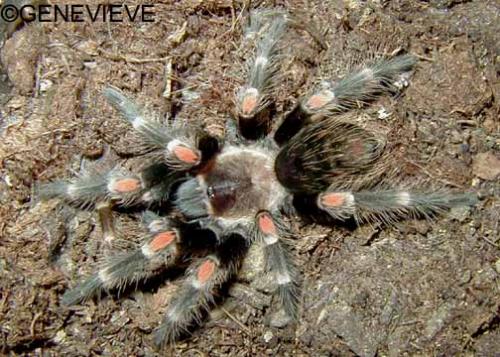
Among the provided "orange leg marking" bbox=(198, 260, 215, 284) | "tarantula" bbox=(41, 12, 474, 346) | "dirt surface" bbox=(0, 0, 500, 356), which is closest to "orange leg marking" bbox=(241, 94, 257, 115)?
"tarantula" bbox=(41, 12, 474, 346)

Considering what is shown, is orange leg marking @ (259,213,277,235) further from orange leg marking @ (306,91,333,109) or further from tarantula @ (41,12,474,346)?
orange leg marking @ (306,91,333,109)

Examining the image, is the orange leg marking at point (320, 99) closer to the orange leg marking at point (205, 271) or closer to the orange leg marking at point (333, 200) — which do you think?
the orange leg marking at point (333, 200)

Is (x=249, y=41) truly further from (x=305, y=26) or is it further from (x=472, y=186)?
(x=472, y=186)

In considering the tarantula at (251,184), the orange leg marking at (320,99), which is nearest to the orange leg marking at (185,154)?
the tarantula at (251,184)

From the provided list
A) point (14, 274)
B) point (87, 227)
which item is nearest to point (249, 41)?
point (87, 227)

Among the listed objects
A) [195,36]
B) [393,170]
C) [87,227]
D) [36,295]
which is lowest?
[36,295]

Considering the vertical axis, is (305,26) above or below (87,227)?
above

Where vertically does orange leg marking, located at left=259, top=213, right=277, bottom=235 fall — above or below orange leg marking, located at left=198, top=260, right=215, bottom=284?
above
